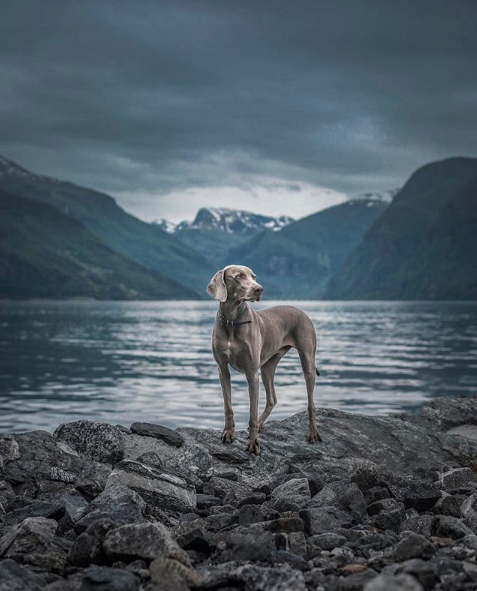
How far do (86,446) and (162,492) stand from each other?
2.50m

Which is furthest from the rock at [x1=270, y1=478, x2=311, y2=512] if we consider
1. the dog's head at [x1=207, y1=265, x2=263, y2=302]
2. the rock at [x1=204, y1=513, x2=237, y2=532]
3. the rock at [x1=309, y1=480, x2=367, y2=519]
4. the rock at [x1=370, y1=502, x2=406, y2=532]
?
the dog's head at [x1=207, y1=265, x2=263, y2=302]

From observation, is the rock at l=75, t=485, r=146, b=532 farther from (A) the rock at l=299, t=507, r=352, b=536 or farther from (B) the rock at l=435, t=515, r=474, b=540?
(B) the rock at l=435, t=515, r=474, b=540

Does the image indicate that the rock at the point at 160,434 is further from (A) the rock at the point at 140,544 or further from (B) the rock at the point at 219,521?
(A) the rock at the point at 140,544

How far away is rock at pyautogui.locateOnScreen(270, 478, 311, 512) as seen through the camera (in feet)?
29.2

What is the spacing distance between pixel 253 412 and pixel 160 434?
5.99ft

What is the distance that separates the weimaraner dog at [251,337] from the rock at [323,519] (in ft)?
8.51

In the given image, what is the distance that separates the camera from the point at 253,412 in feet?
36.4

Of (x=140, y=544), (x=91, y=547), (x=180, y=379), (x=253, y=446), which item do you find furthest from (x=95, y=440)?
(x=180, y=379)

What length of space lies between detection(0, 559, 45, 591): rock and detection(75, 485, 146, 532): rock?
3.72 feet

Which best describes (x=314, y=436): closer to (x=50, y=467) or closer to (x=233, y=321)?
(x=233, y=321)

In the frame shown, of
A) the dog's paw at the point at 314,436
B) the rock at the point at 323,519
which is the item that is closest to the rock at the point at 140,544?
the rock at the point at 323,519

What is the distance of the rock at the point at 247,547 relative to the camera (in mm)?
6830

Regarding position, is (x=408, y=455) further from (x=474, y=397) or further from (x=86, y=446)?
(x=86, y=446)

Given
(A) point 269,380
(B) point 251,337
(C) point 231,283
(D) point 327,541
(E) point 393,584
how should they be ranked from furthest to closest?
(A) point 269,380 → (B) point 251,337 → (C) point 231,283 → (D) point 327,541 → (E) point 393,584
